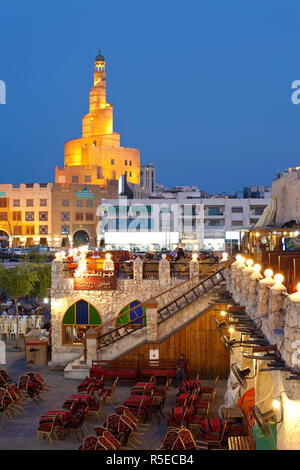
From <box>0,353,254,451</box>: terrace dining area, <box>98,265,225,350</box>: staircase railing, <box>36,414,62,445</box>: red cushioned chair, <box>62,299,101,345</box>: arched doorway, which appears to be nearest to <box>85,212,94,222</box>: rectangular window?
<box>62,299,101,345</box>: arched doorway

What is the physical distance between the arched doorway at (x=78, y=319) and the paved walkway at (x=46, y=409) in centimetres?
158

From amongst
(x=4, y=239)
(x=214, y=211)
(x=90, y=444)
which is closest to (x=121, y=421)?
(x=90, y=444)

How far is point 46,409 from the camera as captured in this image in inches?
575

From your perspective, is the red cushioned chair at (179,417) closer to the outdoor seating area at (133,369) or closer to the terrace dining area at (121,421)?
the terrace dining area at (121,421)

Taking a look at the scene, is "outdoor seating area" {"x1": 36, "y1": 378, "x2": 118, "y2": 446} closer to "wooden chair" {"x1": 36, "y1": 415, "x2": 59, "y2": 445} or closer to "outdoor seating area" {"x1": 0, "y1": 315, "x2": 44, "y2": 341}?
"wooden chair" {"x1": 36, "y1": 415, "x2": 59, "y2": 445}

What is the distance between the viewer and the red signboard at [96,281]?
797 inches

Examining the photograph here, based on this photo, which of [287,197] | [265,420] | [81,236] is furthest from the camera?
[81,236]

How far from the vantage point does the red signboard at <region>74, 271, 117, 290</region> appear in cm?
2025

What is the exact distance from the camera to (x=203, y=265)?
2191cm

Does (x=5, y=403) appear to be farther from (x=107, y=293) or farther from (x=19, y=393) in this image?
(x=107, y=293)

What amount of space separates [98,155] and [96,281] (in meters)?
85.1

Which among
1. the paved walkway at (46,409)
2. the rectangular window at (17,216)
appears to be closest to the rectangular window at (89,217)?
the rectangular window at (17,216)

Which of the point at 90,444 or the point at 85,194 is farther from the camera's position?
the point at 85,194
